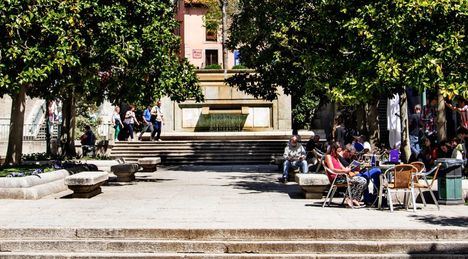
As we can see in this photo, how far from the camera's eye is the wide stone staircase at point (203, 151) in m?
24.8

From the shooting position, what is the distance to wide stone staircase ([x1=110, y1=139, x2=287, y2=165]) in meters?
24.8

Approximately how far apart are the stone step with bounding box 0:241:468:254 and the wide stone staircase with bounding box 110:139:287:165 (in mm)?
15830

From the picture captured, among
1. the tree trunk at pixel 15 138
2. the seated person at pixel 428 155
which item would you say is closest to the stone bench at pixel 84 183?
the tree trunk at pixel 15 138

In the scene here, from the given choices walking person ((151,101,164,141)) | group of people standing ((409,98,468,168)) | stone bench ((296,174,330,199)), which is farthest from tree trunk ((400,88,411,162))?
walking person ((151,101,164,141))

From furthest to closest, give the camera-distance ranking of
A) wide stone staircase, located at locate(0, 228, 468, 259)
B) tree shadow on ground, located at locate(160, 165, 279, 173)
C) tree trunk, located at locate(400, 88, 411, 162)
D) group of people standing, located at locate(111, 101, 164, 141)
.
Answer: group of people standing, located at locate(111, 101, 164, 141) → tree shadow on ground, located at locate(160, 165, 279, 173) → tree trunk, located at locate(400, 88, 411, 162) → wide stone staircase, located at locate(0, 228, 468, 259)

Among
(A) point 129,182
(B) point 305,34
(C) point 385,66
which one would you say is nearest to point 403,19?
(C) point 385,66

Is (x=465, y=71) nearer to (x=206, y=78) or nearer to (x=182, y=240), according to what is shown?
(x=182, y=240)

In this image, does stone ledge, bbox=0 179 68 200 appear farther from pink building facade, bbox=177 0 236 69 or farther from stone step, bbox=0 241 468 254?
pink building facade, bbox=177 0 236 69

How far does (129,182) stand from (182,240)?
8726 mm

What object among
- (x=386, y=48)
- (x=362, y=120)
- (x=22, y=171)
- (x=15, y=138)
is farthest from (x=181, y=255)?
(x=362, y=120)

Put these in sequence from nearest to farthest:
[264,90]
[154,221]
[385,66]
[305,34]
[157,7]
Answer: [154,221] → [385,66] → [157,7] → [305,34] → [264,90]

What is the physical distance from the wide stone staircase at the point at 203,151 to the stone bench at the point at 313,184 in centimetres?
1170

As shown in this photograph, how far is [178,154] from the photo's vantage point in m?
25.1

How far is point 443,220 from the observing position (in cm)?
962
